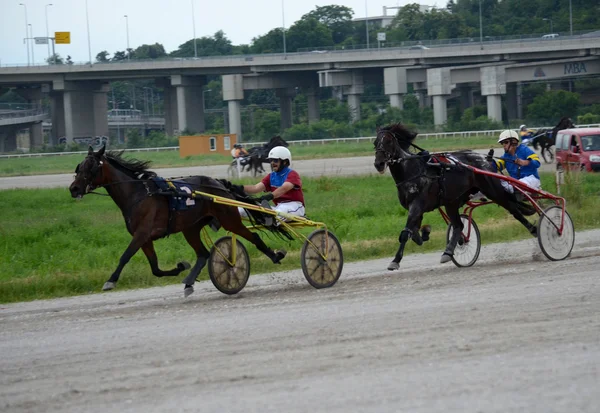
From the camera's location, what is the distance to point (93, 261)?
1469 centimetres

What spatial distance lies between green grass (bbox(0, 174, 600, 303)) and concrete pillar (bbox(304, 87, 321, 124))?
5442 centimetres

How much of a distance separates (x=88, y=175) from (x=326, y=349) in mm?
4785

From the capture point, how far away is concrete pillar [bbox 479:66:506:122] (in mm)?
61406

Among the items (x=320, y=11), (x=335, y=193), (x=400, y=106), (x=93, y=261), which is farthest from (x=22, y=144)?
(x=93, y=261)

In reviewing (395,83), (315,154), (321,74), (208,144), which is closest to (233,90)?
(321,74)

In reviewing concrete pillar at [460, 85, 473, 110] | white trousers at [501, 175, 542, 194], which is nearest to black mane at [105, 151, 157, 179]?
white trousers at [501, 175, 542, 194]

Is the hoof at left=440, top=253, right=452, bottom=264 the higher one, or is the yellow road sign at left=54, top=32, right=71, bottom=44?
the yellow road sign at left=54, top=32, right=71, bottom=44

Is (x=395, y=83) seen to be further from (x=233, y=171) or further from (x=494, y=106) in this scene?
(x=233, y=171)

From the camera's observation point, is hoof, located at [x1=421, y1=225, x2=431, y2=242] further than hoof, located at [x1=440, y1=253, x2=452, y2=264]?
Yes

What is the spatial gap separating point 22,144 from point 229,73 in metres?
55.9

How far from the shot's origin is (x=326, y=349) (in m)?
7.40

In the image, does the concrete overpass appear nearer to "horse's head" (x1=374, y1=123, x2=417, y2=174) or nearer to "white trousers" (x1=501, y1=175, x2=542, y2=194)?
"white trousers" (x1=501, y1=175, x2=542, y2=194)

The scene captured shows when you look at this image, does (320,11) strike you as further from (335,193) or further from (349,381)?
(349,381)

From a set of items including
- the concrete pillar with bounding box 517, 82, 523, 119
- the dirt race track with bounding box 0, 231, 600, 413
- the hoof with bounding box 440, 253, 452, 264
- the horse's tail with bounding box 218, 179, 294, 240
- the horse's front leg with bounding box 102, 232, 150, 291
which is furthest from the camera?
the concrete pillar with bounding box 517, 82, 523, 119
